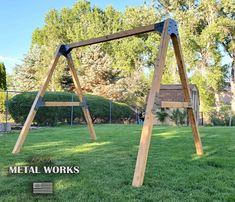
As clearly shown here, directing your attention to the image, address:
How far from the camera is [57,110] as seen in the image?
42.9 feet

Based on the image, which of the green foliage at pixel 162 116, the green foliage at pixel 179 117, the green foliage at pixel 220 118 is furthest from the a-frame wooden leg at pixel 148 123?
the green foliage at pixel 220 118

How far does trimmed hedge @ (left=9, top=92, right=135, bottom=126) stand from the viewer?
1207 centimetres

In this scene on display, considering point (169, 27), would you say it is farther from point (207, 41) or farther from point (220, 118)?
point (207, 41)

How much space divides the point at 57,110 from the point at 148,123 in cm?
1047

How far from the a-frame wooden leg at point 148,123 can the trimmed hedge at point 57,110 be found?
32.0ft

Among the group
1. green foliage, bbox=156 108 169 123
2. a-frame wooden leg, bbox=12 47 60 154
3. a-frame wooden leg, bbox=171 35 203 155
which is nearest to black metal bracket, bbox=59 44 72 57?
a-frame wooden leg, bbox=12 47 60 154

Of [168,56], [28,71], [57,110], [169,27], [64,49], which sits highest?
[168,56]

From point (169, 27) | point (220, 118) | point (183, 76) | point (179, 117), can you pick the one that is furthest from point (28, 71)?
point (169, 27)

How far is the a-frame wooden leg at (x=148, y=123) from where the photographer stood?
277cm

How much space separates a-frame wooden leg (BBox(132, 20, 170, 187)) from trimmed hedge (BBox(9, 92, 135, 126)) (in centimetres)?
975

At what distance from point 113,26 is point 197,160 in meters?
31.3

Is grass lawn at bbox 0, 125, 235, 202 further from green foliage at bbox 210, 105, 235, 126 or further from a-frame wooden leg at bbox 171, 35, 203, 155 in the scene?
green foliage at bbox 210, 105, 235, 126

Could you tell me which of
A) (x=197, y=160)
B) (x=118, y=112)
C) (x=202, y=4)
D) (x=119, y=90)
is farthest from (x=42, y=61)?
(x=197, y=160)

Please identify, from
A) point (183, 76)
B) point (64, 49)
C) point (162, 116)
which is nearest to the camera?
point (183, 76)
